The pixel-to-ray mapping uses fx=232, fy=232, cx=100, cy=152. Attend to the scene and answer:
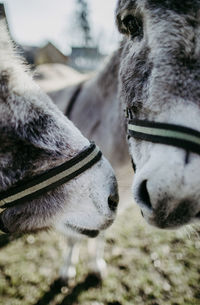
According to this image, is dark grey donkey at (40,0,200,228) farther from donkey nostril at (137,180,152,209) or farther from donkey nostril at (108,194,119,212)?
donkey nostril at (108,194,119,212)

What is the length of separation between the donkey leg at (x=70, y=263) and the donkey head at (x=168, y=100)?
2288 mm

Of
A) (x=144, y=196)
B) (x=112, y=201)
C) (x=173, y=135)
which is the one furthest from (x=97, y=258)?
(x=173, y=135)

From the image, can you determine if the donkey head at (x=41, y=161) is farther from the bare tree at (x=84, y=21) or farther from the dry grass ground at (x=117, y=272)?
the bare tree at (x=84, y=21)

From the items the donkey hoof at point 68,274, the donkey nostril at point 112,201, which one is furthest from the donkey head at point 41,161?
the donkey hoof at point 68,274

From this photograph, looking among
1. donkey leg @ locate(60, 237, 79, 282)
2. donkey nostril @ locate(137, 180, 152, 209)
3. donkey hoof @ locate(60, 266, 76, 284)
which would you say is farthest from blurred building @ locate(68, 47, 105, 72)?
donkey nostril @ locate(137, 180, 152, 209)

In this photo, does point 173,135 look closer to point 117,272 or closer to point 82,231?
point 82,231

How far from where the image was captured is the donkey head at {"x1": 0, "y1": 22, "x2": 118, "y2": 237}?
1.38 metres

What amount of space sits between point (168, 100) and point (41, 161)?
0.85 metres

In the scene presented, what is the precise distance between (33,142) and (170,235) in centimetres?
400

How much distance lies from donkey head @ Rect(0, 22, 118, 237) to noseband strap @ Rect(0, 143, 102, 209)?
0.03m

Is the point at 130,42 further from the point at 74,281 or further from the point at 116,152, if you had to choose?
the point at 74,281

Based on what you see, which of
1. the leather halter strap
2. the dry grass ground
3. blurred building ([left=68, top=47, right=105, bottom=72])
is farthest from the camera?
blurred building ([left=68, top=47, right=105, bottom=72])

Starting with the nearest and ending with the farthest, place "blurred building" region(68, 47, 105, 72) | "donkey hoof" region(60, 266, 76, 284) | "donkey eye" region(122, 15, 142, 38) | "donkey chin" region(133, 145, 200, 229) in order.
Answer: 1. "donkey chin" region(133, 145, 200, 229)
2. "donkey eye" region(122, 15, 142, 38)
3. "donkey hoof" region(60, 266, 76, 284)
4. "blurred building" region(68, 47, 105, 72)

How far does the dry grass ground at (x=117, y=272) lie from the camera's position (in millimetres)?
3129
